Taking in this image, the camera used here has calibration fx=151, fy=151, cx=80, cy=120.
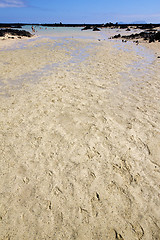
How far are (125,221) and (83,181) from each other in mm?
854

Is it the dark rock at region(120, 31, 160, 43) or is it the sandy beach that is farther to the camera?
the dark rock at region(120, 31, 160, 43)

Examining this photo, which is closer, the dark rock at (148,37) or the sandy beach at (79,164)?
the sandy beach at (79,164)

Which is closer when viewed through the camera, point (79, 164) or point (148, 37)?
point (79, 164)

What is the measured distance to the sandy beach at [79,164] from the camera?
210 cm

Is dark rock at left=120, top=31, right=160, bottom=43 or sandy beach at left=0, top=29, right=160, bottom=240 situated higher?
dark rock at left=120, top=31, right=160, bottom=43

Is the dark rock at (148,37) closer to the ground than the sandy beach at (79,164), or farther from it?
farther from it

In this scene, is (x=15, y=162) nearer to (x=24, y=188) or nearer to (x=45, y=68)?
(x=24, y=188)

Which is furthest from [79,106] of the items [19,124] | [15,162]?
[15,162]

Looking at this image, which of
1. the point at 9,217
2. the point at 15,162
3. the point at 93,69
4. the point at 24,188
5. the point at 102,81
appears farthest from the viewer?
the point at 93,69

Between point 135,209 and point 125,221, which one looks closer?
point 125,221

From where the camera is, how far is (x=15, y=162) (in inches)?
118

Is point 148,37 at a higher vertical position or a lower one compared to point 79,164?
higher

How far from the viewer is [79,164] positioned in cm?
295

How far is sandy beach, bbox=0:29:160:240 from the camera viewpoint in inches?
82.5
